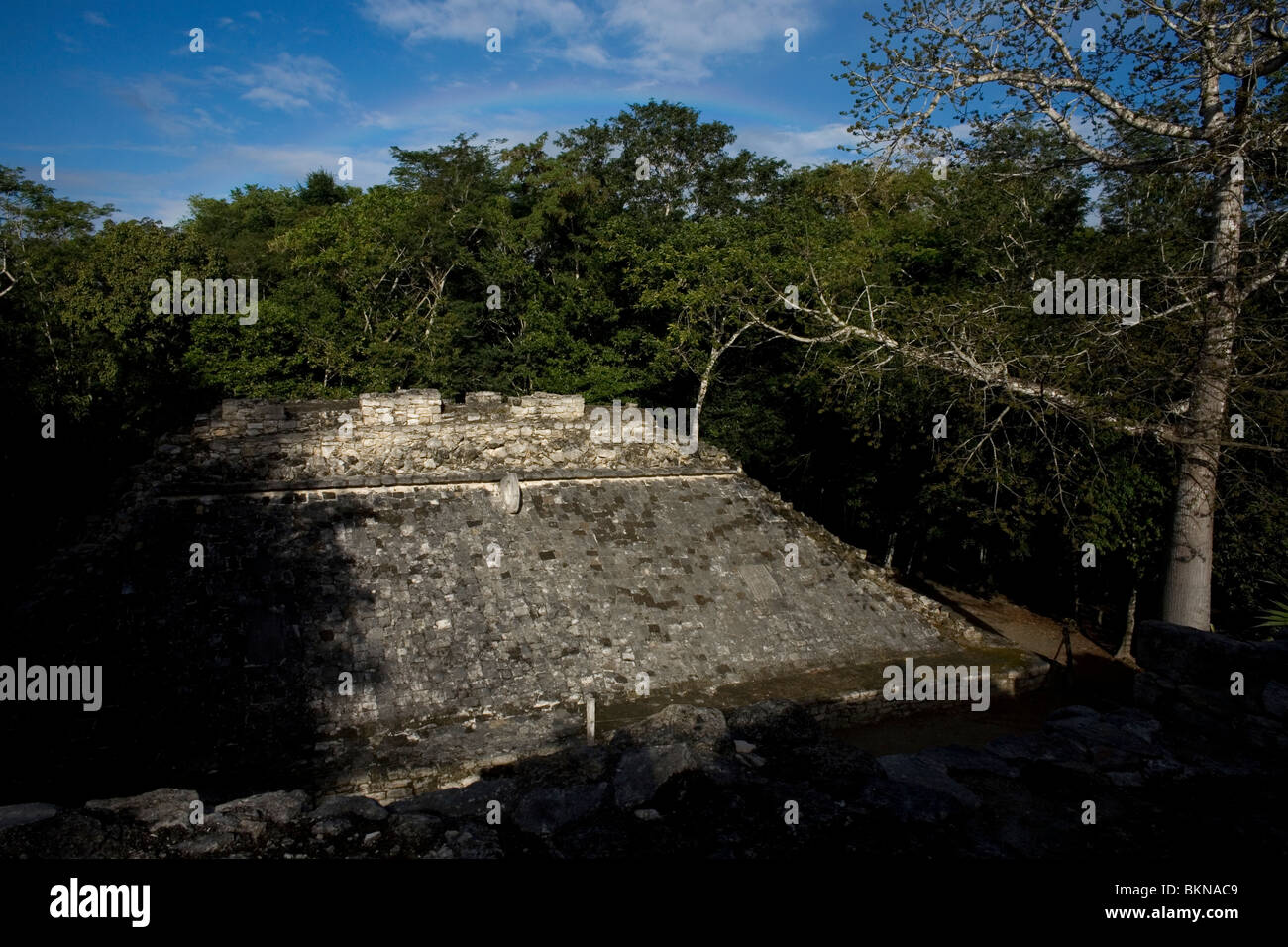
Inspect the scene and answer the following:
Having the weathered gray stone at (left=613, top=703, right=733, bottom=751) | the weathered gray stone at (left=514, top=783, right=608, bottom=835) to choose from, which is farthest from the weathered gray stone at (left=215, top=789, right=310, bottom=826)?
the weathered gray stone at (left=613, top=703, right=733, bottom=751)

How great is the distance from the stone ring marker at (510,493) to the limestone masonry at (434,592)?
182mm

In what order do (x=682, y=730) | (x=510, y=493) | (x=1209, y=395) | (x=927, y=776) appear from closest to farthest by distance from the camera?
(x=927, y=776) → (x=682, y=730) → (x=1209, y=395) → (x=510, y=493)

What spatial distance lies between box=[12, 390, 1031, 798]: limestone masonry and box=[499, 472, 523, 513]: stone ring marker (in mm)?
182

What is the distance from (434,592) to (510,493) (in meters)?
2.39

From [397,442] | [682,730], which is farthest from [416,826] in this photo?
[397,442]

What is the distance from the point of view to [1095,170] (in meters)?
11.9

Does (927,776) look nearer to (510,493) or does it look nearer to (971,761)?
(971,761)

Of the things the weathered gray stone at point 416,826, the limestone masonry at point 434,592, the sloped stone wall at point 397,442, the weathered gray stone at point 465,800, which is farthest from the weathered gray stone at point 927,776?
the sloped stone wall at point 397,442

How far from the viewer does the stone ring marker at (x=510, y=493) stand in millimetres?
13820

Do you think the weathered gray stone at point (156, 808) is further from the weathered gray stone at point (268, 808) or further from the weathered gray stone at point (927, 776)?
the weathered gray stone at point (927, 776)

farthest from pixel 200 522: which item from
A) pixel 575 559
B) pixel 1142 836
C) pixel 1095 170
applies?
pixel 1095 170

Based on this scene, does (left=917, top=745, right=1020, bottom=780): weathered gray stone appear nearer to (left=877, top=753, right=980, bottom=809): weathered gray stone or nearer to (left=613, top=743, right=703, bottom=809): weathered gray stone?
(left=877, top=753, right=980, bottom=809): weathered gray stone

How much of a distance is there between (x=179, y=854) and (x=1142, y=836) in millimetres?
4778

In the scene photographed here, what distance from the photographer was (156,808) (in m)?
3.77
